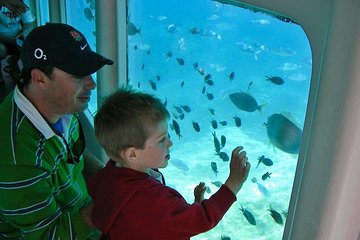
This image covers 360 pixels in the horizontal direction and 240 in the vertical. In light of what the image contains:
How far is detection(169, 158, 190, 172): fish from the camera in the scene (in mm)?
2495

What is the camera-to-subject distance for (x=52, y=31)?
2.00m

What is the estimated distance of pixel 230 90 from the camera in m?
2.04

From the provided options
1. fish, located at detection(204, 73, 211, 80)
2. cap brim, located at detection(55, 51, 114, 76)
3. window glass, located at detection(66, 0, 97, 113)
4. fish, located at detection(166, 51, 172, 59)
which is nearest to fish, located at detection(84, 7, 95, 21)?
window glass, located at detection(66, 0, 97, 113)

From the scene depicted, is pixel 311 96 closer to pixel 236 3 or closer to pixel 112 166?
pixel 236 3

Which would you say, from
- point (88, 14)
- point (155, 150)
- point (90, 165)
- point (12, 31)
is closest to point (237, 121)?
point (155, 150)

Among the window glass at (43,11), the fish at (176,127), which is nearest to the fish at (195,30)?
the fish at (176,127)

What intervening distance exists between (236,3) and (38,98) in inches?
36.2

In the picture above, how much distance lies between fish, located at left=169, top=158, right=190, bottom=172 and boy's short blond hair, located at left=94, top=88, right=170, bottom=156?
2.82 feet

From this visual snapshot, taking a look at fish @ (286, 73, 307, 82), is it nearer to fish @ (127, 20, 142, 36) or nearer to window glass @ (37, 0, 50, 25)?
fish @ (127, 20, 142, 36)

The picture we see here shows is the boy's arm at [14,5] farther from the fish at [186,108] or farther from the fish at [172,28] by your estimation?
Result: the fish at [186,108]

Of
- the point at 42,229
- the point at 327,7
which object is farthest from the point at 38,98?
the point at 327,7

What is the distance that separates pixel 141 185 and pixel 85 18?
1.82 m

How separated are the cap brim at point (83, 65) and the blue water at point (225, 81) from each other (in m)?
0.44

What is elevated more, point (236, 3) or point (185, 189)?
point (236, 3)
